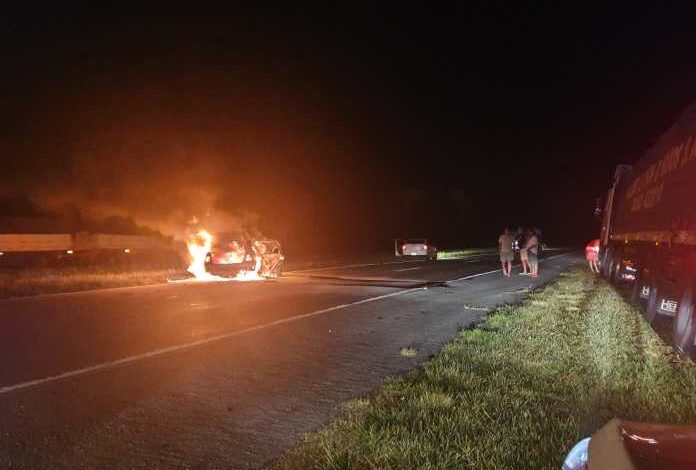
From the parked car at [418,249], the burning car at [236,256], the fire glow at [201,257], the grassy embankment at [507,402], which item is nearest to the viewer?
the grassy embankment at [507,402]

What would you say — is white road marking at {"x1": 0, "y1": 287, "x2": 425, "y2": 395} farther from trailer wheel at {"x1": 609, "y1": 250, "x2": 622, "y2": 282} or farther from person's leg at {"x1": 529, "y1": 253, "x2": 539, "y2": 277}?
person's leg at {"x1": 529, "y1": 253, "x2": 539, "y2": 277}

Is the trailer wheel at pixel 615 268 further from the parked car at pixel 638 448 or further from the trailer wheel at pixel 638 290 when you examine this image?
the parked car at pixel 638 448

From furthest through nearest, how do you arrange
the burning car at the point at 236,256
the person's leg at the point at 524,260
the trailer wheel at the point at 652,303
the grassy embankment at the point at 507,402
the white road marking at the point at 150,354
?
the person's leg at the point at 524,260 → the burning car at the point at 236,256 → the trailer wheel at the point at 652,303 → the white road marking at the point at 150,354 → the grassy embankment at the point at 507,402

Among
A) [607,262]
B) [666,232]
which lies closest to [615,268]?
[607,262]

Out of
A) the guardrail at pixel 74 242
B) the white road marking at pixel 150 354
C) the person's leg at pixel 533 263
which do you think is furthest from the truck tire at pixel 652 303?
the guardrail at pixel 74 242

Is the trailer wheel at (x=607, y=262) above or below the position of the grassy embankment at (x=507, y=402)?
above

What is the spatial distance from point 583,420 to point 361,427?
67.4 inches

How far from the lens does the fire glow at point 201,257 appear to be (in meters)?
19.7

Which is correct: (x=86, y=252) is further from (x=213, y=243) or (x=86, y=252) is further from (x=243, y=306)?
(x=243, y=306)

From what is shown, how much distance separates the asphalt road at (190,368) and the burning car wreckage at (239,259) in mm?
5083

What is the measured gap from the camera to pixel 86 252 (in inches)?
819

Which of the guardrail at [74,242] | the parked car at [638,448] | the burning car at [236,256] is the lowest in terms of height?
the parked car at [638,448]

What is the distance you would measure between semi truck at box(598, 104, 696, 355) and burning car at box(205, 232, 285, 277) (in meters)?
10.6

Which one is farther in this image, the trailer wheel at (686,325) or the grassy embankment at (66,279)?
the grassy embankment at (66,279)
